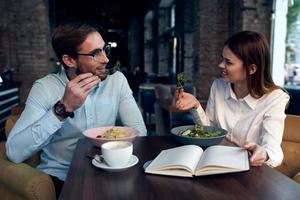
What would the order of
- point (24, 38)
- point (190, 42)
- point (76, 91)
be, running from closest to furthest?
1. point (76, 91)
2. point (24, 38)
3. point (190, 42)

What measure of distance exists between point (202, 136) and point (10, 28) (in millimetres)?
4707

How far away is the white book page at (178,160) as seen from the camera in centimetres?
103

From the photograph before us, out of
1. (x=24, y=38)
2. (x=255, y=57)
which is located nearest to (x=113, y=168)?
(x=255, y=57)

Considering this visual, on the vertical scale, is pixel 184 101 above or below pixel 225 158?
above

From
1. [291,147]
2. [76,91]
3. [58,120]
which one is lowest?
[291,147]

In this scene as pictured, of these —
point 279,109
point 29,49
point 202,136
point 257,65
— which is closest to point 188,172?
point 202,136

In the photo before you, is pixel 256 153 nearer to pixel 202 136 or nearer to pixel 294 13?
pixel 202 136

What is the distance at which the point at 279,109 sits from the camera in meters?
1.50

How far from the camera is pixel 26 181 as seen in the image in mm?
1240

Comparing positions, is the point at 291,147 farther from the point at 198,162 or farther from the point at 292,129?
the point at 198,162

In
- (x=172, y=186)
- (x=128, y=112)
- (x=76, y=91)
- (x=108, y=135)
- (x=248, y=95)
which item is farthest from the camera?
(x=128, y=112)

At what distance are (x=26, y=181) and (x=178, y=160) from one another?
63 cm

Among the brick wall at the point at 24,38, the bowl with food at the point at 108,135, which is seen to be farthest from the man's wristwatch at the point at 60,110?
the brick wall at the point at 24,38

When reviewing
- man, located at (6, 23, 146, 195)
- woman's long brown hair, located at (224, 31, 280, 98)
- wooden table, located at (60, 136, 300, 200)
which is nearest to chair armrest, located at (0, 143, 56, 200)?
man, located at (6, 23, 146, 195)
